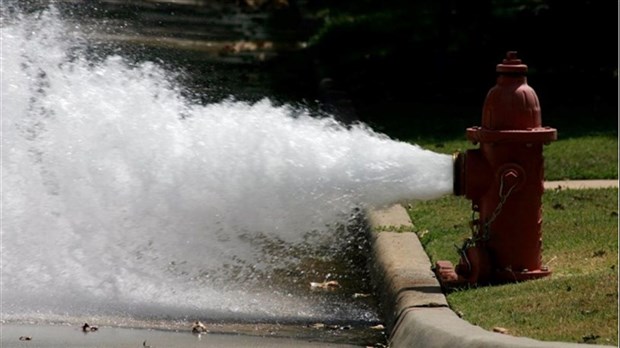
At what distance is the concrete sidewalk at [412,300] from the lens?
5.69 metres

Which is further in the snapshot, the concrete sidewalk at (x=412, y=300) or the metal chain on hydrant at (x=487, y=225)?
the metal chain on hydrant at (x=487, y=225)

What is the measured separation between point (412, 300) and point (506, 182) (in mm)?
753

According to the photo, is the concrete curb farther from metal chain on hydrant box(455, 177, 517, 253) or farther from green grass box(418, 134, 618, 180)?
green grass box(418, 134, 618, 180)

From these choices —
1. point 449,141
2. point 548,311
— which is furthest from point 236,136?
point 449,141

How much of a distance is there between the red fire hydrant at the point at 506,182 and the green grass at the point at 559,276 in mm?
148

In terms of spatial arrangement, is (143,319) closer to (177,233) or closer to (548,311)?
(177,233)

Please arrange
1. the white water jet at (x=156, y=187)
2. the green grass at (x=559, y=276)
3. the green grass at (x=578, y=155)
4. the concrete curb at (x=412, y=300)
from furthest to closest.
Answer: the green grass at (x=578, y=155) → the white water jet at (x=156, y=187) → the green grass at (x=559, y=276) → the concrete curb at (x=412, y=300)

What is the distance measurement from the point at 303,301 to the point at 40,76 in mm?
1934

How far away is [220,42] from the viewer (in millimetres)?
23250

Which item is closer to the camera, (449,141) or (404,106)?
(449,141)

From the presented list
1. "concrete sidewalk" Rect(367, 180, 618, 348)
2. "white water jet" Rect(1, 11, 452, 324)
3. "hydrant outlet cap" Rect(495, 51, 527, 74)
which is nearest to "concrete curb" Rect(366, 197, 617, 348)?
"concrete sidewalk" Rect(367, 180, 618, 348)

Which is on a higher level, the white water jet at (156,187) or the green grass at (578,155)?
the white water jet at (156,187)

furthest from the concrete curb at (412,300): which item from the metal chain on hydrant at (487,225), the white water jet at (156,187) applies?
the white water jet at (156,187)

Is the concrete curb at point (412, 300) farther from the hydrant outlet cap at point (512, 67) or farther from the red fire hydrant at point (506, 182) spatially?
the hydrant outlet cap at point (512, 67)
